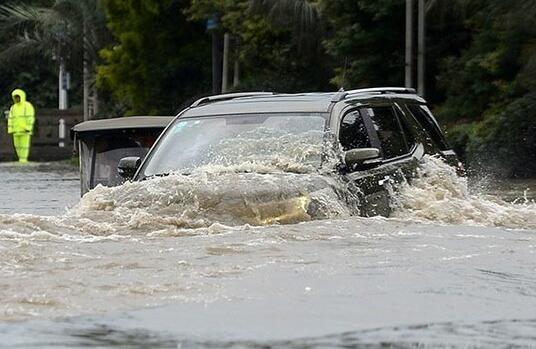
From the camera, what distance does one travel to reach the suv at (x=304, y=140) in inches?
483

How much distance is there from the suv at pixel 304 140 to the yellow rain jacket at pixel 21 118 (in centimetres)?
3262

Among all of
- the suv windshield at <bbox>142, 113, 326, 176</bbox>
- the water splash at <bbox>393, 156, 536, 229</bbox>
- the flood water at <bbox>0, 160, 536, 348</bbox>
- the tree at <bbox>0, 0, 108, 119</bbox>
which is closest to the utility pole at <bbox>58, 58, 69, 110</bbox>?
the tree at <bbox>0, 0, 108, 119</bbox>

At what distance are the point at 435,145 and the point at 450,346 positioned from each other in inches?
288

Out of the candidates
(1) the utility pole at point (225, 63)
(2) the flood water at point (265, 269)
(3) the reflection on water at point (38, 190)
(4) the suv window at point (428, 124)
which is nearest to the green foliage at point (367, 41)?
(3) the reflection on water at point (38, 190)

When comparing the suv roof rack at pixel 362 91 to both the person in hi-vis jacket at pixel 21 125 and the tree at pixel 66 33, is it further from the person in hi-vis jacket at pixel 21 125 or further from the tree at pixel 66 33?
the tree at pixel 66 33

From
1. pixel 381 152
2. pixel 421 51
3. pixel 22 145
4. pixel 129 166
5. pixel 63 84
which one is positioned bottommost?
pixel 22 145

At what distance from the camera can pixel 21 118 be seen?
46312 mm

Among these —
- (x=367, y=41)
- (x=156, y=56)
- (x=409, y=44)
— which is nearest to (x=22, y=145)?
(x=156, y=56)

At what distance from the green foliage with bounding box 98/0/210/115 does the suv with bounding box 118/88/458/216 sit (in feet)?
121

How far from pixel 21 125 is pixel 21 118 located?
0.73ft

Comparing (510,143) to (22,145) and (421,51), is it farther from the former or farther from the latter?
(22,145)

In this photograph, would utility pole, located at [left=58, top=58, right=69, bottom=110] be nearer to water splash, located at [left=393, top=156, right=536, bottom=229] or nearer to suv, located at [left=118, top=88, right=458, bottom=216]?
suv, located at [left=118, top=88, right=458, bottom=216]

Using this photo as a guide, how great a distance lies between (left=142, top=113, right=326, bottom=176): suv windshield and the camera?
12328 mm

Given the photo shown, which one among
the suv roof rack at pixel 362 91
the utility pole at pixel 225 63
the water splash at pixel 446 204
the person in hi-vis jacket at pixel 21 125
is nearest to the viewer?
the water splash at pixel 446 204
